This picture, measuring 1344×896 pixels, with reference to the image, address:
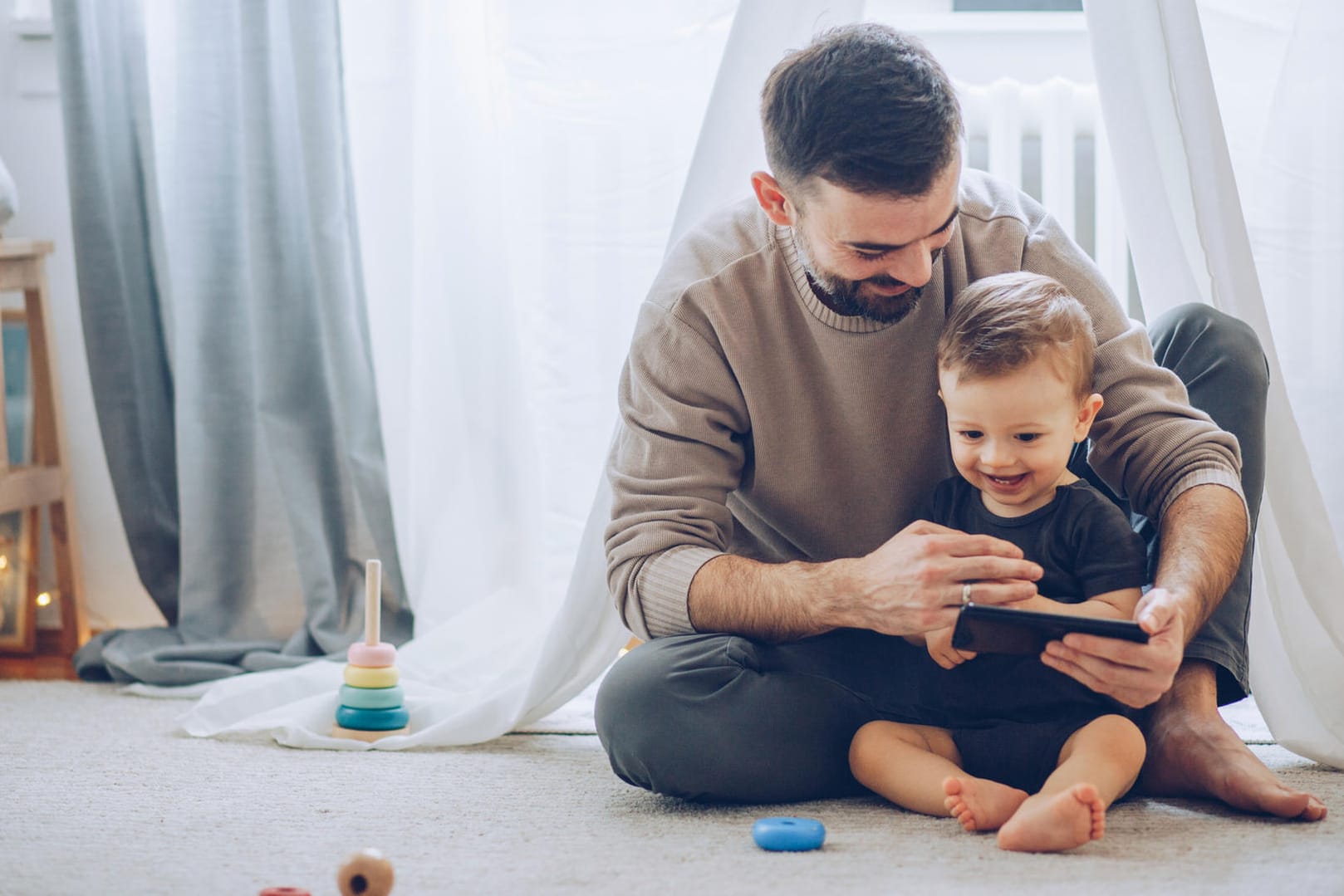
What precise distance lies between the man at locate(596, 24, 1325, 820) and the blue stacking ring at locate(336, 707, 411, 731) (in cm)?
39

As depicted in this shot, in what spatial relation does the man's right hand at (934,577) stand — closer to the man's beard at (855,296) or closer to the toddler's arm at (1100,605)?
the toddler's arm at (1100,605)

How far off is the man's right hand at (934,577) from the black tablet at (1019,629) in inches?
0.7

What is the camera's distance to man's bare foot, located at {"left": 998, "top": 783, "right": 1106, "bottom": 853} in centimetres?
100

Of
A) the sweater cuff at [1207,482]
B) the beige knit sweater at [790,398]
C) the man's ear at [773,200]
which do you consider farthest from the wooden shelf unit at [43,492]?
the sweater cuff at [1207,482]

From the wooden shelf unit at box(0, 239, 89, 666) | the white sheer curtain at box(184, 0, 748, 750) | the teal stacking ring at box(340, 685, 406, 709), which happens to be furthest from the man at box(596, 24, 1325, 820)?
the wooden shelf unit at box(0, 239, 89, 666)

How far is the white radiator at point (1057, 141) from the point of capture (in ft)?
6.49

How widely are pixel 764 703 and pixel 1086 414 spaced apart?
381 mm

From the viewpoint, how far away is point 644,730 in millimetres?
1168

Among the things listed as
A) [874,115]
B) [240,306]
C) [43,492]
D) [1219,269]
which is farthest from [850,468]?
[43,492]

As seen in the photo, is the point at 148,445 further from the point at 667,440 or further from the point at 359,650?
the point at 667,440

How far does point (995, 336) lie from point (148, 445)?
4.52ft

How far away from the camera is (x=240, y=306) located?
6.40 ft

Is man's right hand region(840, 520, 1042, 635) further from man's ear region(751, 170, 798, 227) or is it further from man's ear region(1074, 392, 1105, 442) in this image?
man's ear region(751, 170, 798, 227)

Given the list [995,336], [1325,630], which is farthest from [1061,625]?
[1325,630]
